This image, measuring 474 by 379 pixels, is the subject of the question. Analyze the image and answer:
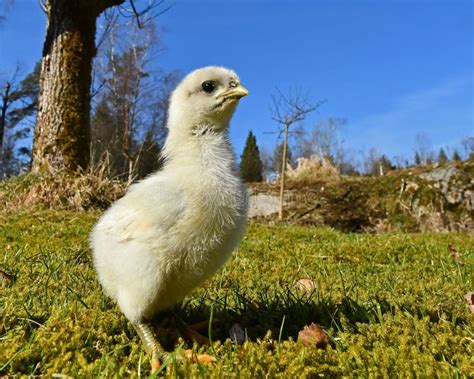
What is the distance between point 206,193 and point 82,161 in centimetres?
729

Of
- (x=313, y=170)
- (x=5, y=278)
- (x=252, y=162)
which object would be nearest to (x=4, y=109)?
(x=252, y=162)

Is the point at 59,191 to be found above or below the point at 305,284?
above

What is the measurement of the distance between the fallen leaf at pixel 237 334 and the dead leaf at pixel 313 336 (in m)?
0.30

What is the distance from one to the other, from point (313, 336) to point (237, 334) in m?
0.39

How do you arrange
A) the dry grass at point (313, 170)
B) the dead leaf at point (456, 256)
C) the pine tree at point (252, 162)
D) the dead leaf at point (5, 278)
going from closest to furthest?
1. the dead leaf at point (5, 278)
2. the dead leaf at point (456, 256)
3. the dry grass at point (313, 170)
4. the pine tree at point (252, 162)

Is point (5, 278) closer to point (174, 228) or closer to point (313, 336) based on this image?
point (174, 228)

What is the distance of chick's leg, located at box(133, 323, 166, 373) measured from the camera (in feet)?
6.11

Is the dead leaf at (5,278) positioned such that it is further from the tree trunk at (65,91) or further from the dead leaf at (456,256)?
the tree trunk at (65,91)

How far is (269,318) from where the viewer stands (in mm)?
2439

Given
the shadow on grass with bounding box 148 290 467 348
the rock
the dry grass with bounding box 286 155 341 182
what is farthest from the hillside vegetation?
the shadow on grass with bounding box 148 290 467 348

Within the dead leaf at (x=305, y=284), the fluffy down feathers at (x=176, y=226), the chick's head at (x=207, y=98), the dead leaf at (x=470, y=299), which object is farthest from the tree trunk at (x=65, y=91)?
the dead leaf at (x=470, y=299)

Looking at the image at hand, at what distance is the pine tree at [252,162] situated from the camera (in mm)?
42216

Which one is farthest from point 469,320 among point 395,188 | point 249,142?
point 249,142

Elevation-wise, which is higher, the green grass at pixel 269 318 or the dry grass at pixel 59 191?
the dry grass at pixel 59 191
